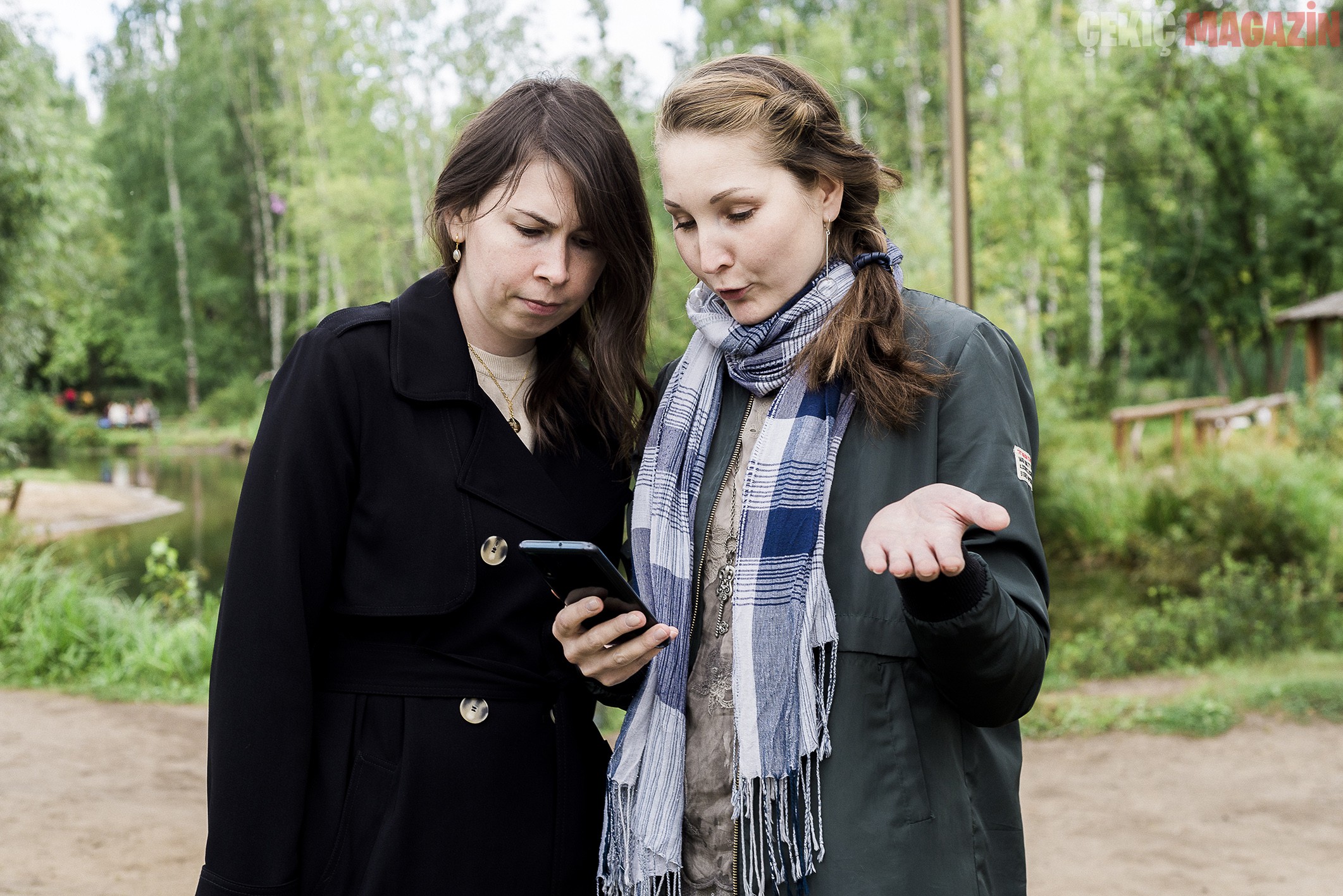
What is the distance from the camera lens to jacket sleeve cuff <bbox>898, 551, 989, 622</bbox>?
4.38 feet

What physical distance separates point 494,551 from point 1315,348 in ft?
56.1

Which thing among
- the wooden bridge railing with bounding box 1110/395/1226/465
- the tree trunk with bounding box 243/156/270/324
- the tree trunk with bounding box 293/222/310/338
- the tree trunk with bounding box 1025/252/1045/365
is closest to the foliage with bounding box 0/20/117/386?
the tree trunk with bounding box 243/156/270/324

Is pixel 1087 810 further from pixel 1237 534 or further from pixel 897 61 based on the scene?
pixel 897 61

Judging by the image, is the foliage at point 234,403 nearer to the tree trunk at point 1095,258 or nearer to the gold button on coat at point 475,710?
the gold button on coat at point 475,710

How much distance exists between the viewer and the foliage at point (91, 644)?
7.52 m

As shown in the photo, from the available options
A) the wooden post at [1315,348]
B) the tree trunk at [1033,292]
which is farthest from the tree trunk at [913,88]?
the wooden post at [1315,348]

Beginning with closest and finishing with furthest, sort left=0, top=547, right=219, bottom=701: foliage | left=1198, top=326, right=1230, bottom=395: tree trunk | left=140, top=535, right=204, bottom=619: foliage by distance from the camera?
1. left=0, top=547, right=219, bottom=701: foliage
2. left=140, top=535, right=204, bottom=619: foliage
3. left=1198, top=326, right=1230, bottom=395: tree trunk

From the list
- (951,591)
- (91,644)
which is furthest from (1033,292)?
(951,591)

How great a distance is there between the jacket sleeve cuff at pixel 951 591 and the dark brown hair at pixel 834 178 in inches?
12.2

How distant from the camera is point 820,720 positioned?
1586 mm

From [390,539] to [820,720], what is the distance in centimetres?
75

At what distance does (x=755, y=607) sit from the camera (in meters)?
1.62

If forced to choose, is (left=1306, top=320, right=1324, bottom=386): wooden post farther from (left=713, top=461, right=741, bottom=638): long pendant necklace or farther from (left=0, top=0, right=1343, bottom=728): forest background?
(left=713, top=461, right=741, bottom=638): long pendant necklace

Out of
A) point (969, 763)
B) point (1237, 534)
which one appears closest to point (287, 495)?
point (969, 763)
